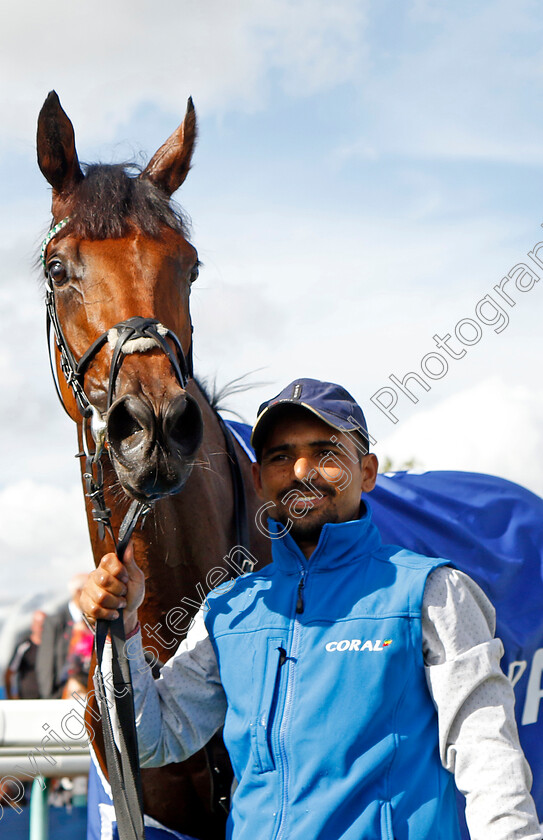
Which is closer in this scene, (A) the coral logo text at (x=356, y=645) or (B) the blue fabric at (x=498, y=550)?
(A) the coral logo text at (x=356, y=645)

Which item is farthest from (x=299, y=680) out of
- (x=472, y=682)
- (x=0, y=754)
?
(x=0, y=754)

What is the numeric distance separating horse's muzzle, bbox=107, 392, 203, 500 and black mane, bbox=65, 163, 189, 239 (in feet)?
2.39

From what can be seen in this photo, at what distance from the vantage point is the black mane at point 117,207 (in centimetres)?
264

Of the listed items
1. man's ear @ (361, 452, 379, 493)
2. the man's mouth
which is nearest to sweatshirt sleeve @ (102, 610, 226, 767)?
the man's mouth

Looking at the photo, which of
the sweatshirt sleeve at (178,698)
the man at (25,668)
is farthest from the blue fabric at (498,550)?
the man at (25,668)

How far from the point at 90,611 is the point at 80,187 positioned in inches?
58.2

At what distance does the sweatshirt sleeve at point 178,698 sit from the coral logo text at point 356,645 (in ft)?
1.25

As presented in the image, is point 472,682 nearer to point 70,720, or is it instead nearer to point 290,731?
point 290,731

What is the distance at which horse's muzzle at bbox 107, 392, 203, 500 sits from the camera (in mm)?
2125

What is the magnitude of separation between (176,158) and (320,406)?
1350mm

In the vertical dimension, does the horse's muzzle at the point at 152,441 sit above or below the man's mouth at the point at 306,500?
above

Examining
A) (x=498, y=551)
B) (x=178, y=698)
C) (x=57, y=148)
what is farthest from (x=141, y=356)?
(x=498, y=551)

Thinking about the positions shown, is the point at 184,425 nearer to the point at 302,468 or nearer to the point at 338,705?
the point at 302,468

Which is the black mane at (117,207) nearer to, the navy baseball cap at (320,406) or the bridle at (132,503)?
the bridle at (132,503)
